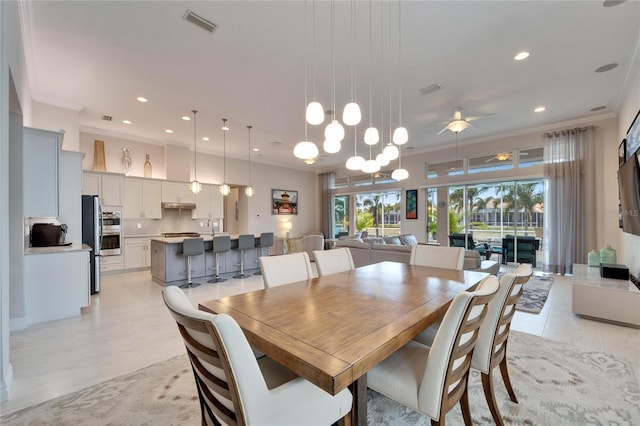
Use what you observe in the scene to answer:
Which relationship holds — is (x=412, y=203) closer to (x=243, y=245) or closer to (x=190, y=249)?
(x=243, y=245)

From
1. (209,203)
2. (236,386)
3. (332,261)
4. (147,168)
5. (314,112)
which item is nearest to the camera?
(236,386)

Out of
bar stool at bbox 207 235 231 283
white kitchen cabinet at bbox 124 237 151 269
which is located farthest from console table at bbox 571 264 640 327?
white kitchen cabinet at bbox 124 237 151 269

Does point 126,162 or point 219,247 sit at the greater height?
point 126,162

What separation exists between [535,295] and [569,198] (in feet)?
8.85

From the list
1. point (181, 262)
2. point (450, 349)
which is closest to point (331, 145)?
point (450, 349)

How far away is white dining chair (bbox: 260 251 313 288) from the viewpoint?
2113 mm

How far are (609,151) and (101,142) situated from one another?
1066 cm

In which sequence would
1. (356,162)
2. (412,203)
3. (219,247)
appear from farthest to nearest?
(412,203), (219,247), (356,162)

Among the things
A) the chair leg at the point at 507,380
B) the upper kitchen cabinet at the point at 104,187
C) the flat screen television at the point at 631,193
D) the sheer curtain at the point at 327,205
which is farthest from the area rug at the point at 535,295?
the upper kitchen cabinet at the point at 104,187

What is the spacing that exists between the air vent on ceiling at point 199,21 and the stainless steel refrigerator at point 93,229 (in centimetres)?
356

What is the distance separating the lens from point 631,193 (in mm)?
3279

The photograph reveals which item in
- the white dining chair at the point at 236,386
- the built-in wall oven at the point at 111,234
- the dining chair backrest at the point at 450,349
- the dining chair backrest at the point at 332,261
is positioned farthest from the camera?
the built-in wall oven at the point at 111,234

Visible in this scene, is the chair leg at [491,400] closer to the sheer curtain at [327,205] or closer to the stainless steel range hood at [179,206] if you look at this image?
the stainless steel range hood at [179,206]

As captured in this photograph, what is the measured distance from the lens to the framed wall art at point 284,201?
924 cm
